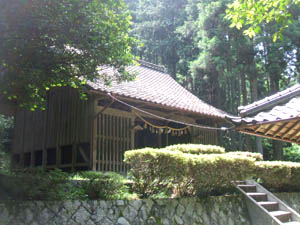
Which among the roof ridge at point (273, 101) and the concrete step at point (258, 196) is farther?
the concrete step at point (258, 196)

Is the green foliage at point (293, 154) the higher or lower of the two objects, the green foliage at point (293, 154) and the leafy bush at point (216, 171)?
the higher


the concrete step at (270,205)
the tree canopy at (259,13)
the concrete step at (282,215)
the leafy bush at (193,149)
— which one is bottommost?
the concrete step at (282,215)

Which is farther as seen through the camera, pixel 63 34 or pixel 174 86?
pixel 174 86

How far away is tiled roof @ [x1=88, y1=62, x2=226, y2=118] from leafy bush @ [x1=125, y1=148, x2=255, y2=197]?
2163mm

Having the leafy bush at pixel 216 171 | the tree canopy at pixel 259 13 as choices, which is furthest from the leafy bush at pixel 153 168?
the tree canopy at pixel 259 13

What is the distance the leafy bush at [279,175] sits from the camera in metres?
10.3

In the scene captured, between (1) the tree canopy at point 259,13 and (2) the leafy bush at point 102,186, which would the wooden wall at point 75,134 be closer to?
(2) the leafy bush at point 102,186

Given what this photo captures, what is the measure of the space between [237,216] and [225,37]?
12924mm

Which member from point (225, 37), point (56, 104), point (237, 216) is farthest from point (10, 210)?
point (225, 37)

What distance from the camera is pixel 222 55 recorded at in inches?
786

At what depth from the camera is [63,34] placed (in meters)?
6.60

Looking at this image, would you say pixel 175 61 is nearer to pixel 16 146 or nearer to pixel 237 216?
pixel 16 146

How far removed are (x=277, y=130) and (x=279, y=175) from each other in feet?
22.6

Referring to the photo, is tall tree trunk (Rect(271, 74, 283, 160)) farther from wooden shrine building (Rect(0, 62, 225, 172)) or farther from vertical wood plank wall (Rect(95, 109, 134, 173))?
vertical wood plank wall (Rect(95, 109, 134, 173))
